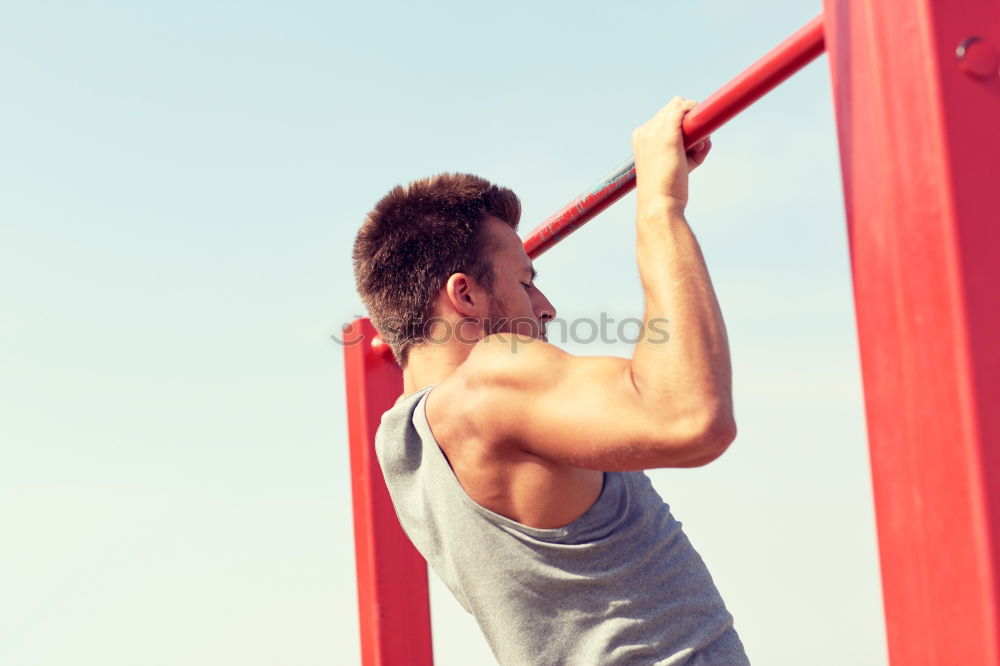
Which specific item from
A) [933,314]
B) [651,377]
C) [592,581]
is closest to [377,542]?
[592,581]

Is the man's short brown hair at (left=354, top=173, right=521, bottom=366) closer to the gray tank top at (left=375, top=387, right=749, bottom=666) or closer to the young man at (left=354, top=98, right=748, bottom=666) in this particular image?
the young man at (left=354, top=98, right=748, bottom=666)

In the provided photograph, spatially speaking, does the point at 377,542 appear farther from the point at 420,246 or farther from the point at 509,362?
the point at 509,362

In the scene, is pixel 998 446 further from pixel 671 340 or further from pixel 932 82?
pixel 671 340

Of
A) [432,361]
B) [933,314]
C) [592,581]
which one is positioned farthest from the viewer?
[432,361]

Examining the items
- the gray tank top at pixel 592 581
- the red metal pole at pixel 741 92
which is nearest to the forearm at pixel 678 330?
the red metal pole at pixel 741 92

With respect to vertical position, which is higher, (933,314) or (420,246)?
(420,246)

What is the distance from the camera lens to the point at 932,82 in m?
1.04

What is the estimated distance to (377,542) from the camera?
2570 millimetres

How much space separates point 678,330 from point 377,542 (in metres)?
1.36

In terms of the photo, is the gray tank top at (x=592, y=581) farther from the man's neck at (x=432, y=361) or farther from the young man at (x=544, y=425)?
the man's neck at (x=432, y=361)

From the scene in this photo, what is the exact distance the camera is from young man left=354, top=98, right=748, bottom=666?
1.44 metres

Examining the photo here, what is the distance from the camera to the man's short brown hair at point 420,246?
212cm

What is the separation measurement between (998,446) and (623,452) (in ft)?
1.91

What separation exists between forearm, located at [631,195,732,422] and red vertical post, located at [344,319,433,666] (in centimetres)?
122
